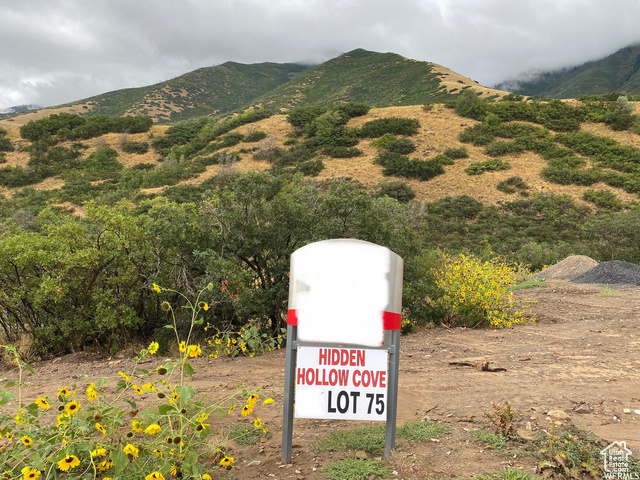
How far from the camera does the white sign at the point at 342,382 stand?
8.09 feet

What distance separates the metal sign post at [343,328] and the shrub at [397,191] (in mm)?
23159

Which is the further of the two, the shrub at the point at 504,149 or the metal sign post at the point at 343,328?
the shrub at the point at 504,149

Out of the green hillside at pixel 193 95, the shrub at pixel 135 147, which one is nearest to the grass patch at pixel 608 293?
the shrub at pixel 135 147

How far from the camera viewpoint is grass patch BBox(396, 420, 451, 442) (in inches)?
110

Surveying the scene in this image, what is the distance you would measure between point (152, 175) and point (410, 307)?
A: 90.2 ft

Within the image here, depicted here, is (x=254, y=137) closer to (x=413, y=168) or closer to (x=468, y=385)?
(x=413, y=168)

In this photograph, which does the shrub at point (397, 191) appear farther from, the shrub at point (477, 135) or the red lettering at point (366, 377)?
the red lettering at point (366, 377)

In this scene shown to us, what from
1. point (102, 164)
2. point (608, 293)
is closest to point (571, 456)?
point (608, 293)

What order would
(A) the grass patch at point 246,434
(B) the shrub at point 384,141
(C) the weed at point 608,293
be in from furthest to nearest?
1. (B) the shrub at point 384,141
2. (C) the weed at point 608,293
3. (A) the grass patch at point 246,434

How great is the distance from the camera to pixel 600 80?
11812 cm

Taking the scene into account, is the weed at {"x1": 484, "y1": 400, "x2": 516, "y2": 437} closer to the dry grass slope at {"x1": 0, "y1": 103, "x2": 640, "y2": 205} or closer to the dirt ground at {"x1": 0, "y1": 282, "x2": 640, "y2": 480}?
the dirt ground at {"x1": 0, "y1": 282, "x2": 640, "y2": 480}

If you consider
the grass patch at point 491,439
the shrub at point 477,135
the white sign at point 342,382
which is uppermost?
the shrub at point 477,135

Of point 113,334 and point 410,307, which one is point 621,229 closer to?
point 410,307

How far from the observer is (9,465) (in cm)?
233
